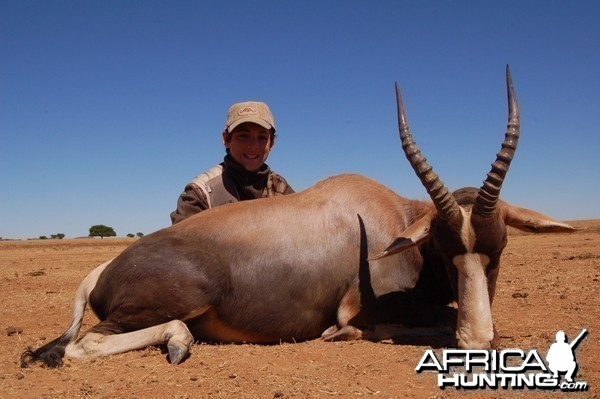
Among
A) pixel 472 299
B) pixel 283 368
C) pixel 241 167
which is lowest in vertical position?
pixel 283 368

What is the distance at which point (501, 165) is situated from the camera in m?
4.94

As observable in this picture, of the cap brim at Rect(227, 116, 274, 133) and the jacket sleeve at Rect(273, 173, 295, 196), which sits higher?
the cap brim at Rect(227, 116, 274, 133)

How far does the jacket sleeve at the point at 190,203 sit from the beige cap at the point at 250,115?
3.07 feet

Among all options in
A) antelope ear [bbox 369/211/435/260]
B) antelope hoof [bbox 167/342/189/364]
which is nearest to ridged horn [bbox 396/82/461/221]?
antelope ear [bbox 369/211/435/260]

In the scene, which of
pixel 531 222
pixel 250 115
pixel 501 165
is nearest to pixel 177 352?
pixel 501 165

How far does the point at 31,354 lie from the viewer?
16.2 feet

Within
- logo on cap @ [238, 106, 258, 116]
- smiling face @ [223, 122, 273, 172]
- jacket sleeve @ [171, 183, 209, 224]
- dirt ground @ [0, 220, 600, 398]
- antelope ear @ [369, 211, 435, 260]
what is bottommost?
dirt ground @ [0, 220, 600, 398]

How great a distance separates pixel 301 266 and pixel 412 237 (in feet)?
3.55

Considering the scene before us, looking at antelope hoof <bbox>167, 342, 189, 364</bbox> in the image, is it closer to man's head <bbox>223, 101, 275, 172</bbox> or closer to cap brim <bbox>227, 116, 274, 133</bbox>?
man's head <bbox>223, 101, 275, 172</bbox>

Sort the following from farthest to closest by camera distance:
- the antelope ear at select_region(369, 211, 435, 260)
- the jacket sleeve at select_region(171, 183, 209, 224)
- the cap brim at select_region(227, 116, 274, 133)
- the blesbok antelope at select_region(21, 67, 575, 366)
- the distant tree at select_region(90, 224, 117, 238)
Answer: the distant tree at select_region(90, 224, 117, 238) → the cap brim at select_region(227, 116, 274, 133) → the jacket sleeve at select_region(171, 183, 209, 224) → the antelope ear at select_region(369, 211, 435, 260) → the blesbok antelope at select_region(21, 67, 575, 366)

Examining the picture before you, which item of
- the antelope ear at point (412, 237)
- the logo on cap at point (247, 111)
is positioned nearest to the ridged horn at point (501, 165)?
the antelope ear at point (412, 237)

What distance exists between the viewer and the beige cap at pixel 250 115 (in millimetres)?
7543

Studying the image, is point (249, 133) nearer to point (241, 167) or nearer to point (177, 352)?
point (241, 167)

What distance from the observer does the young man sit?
7328 millimetres
